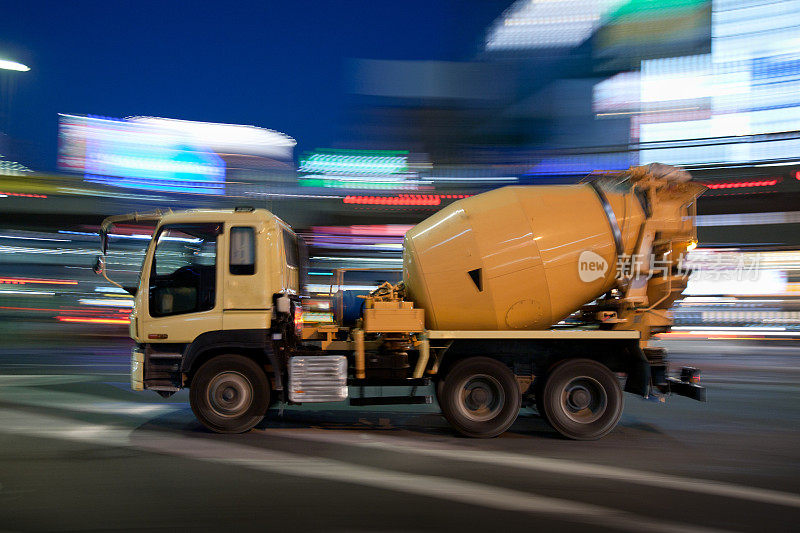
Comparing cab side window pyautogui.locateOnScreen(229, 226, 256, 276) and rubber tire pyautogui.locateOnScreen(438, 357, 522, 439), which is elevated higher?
cab side window pyautogui.locateOnScreen(229, 226, 256, 276)

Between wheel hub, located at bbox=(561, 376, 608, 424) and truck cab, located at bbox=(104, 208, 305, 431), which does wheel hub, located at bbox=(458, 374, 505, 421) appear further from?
truck cab, located at bbox=(104, 208, 305, 431)

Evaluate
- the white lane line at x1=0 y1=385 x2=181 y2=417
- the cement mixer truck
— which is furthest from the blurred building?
the cement mixer truck

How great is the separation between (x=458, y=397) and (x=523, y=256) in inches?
73.0

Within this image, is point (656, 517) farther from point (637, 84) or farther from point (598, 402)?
point (637, 84)

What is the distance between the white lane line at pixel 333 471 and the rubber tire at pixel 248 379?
289 mm

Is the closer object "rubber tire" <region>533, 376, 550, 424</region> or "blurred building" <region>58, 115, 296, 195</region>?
"rubber tire" <region>533, 376, 550, 424</region>

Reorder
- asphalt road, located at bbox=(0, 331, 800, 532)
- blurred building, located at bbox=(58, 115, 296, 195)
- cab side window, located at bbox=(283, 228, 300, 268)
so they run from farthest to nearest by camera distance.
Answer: blurred building, located at bbox=(58, 115, 296, 195)
cab side window, located at bbox=(283, 228, 300, 268)
asphalt road, located at bbox=(0, 331, 800, 532)

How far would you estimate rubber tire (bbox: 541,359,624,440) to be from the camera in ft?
21.4

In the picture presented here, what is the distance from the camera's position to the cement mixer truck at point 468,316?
652cm

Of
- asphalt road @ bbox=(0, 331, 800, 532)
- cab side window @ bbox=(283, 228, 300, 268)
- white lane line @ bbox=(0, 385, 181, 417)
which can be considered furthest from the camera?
white lane line @ bbox=(0, 385, 181, 417)

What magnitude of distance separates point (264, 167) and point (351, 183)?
797 centimetres

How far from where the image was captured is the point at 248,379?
6.57 metres

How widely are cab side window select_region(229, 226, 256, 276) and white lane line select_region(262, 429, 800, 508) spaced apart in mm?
2025

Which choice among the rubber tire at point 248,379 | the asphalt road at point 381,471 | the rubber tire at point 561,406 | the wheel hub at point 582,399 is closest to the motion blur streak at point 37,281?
the asphalt road at point 381,471
